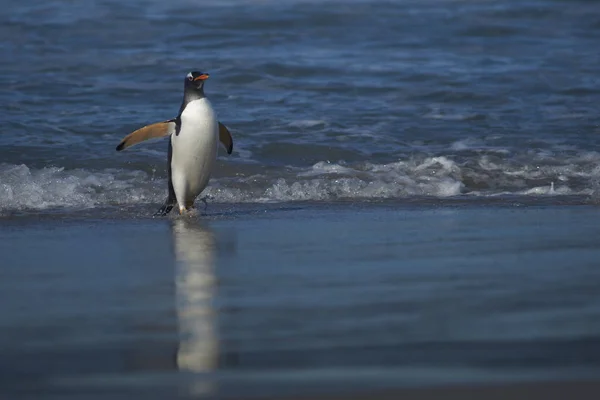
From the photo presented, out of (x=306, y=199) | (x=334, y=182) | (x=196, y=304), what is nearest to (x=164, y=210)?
(x=306, y=199)

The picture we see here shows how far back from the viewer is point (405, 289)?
405cm

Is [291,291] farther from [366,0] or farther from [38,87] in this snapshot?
A: [366,0]

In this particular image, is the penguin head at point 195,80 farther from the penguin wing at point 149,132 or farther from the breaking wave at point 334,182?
the breaking wave at point 334,182

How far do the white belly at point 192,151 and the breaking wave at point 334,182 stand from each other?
42cm

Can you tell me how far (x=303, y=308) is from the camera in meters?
3.79

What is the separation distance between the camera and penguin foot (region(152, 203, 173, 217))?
6.79m

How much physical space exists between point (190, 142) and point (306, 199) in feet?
2.60

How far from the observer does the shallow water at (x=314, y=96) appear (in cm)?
780

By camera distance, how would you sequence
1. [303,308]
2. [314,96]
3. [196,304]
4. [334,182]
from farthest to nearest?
[314,96] → [334,182] → [196,304] → [303,308]

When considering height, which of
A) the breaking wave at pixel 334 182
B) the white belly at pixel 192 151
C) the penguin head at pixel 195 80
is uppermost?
the penguin head at pixel 195 80

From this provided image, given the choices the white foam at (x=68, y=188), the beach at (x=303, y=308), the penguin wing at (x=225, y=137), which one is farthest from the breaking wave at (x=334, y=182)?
Result: the beach at (x=303, y=308)

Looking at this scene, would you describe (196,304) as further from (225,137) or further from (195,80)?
(225,137)

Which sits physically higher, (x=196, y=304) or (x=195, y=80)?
(x=195, y=80)

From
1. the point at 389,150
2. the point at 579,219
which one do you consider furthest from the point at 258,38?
the point at 579,219
